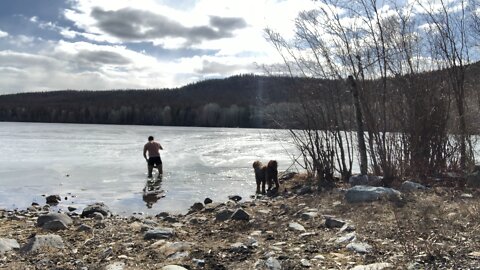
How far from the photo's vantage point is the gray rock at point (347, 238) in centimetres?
554

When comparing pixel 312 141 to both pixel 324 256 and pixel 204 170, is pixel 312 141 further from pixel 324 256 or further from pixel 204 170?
pixel 204 170

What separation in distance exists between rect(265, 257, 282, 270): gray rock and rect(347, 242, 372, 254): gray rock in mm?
925

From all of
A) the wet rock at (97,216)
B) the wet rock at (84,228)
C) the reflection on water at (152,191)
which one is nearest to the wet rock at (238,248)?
the wet rock at (84,228)

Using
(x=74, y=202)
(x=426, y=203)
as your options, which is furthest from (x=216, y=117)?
(x=426, y=203)

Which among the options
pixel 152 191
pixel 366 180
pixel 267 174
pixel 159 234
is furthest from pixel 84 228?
pixel 152 191

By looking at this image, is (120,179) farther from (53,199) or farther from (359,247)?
(359,247)

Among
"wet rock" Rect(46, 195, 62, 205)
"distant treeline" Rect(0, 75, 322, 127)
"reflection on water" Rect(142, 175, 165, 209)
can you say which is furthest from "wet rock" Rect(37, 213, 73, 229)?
"distant treeline" Rect(0, 75, 322, 127)

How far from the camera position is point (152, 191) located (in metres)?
14.9

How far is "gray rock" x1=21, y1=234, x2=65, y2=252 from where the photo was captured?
20.2ft

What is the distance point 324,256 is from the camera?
16.5 ft

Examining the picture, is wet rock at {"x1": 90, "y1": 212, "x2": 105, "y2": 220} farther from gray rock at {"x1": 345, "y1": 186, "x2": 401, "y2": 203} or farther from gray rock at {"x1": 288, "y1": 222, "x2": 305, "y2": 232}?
gray rock at {"x1": 345, "y1": 186, "x2": 401, "y2": 203}

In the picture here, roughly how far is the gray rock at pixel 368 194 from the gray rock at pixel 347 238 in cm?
209

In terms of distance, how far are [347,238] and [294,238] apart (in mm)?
725

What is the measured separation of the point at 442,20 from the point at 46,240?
10.2 m
